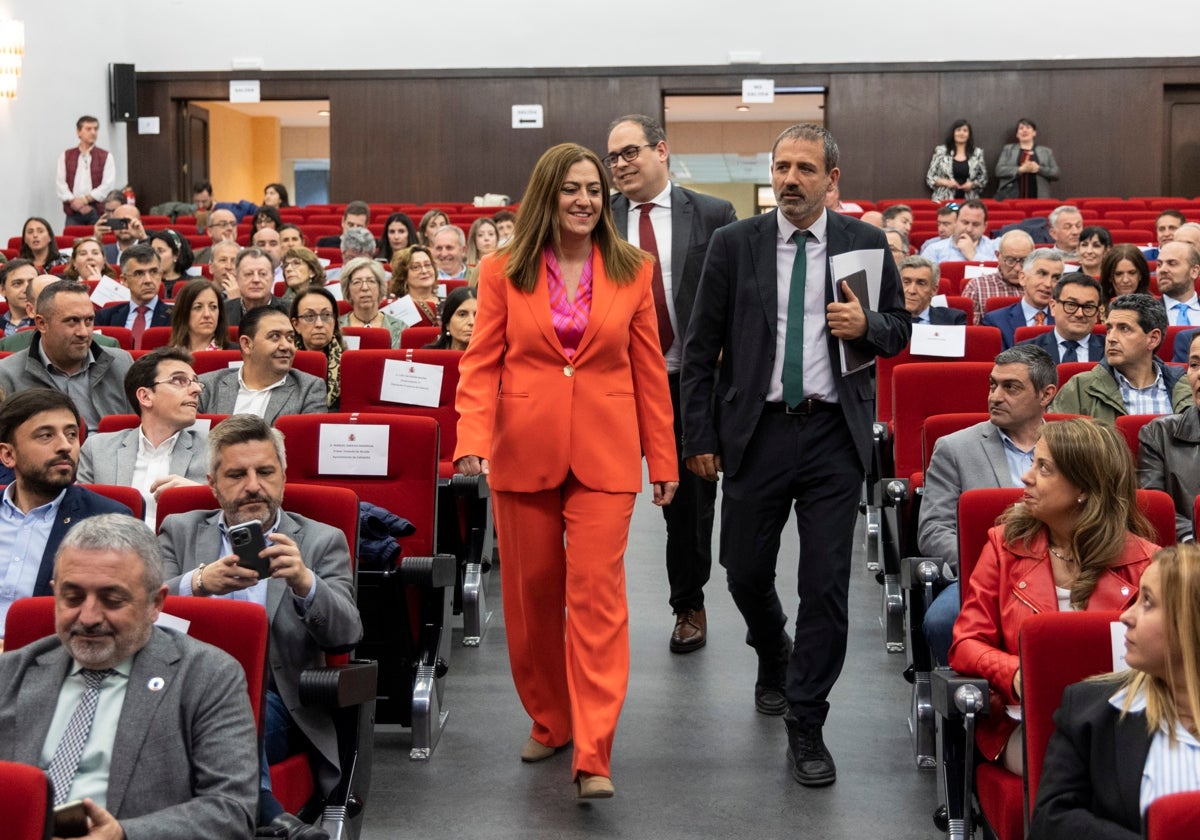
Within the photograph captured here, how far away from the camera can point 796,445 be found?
3.44 meters

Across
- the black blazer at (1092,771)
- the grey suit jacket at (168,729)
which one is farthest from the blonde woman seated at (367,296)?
the black blazer at (1092,771)

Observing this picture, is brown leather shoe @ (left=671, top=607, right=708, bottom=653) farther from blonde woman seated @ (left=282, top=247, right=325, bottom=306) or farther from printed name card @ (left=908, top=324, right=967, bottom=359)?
blonde woman seated @ (left=282, top=247, right=325, bottom=306)

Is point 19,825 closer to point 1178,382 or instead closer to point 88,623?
point 88,623

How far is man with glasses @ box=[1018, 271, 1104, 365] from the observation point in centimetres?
509

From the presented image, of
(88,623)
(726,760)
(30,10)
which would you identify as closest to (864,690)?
(726,760)

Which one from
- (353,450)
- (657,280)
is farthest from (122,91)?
(353,450)

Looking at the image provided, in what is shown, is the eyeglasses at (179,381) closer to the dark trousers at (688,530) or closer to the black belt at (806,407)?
the dark trousers at (688,530)

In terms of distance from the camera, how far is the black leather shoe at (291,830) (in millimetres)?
2287

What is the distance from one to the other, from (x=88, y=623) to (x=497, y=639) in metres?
2.56

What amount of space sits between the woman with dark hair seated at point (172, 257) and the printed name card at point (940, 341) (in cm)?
448

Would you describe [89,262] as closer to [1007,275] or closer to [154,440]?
[154,440]

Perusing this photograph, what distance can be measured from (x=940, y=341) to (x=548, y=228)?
237 centimetres

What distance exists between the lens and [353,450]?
3.90 metres

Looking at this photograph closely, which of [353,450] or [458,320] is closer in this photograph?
[353,450]
